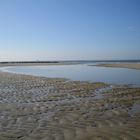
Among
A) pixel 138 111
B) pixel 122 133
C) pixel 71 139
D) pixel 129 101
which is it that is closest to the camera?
pixel 71 139

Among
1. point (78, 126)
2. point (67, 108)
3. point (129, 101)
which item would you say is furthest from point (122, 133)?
A: point (129, 101)

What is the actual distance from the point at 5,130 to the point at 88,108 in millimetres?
4280

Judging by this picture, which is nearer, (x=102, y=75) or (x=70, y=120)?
(x=70, y=120)

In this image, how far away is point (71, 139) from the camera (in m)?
6.25

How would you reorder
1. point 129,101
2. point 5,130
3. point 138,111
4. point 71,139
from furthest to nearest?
1. point 129,101
2. point 138,111
3. point 5,130
4. point 71,139

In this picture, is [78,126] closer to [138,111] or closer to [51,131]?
[51,131]

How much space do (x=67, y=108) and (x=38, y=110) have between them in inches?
50.6

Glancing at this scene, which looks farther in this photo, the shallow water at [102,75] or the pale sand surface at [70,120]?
the shallow water at [102,75]

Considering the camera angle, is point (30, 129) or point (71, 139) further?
point (30, 129)

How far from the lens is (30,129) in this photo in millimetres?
7207

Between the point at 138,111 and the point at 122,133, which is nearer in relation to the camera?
the point at 122,133

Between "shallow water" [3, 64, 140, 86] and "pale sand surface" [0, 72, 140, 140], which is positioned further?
"shallow water" [3, 64, 140, 86]

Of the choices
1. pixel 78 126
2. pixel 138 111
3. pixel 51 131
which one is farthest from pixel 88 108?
pixel 51 131

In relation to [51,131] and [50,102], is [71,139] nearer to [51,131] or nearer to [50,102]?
[51,131]
